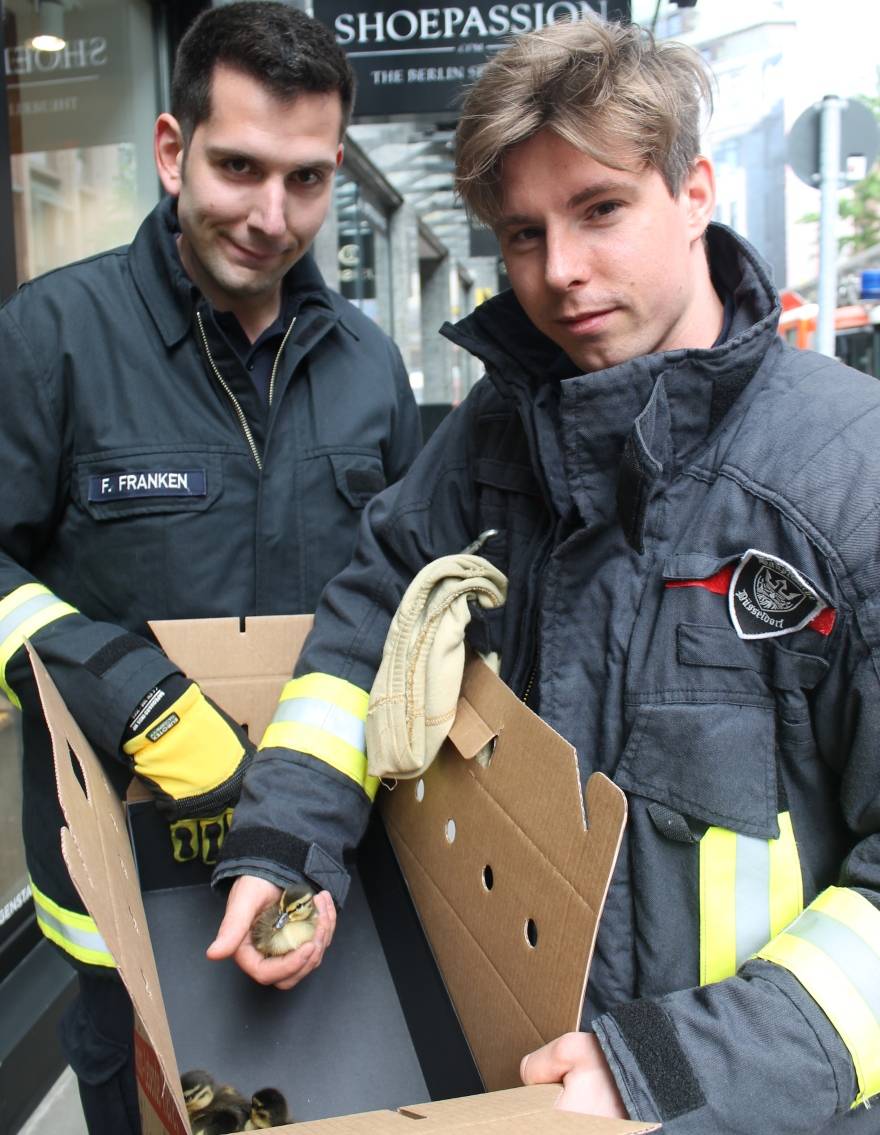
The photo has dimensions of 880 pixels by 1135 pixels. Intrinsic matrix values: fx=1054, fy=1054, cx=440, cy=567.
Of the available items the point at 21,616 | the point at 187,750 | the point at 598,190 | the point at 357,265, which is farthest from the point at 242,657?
the point at 357,265

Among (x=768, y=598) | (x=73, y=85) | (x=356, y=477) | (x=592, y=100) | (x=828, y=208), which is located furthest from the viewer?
(x=828, y=208)

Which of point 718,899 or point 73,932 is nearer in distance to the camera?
point 718,899

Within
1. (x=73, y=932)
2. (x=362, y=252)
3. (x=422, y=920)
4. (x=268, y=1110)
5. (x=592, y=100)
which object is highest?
(x=592, y=100)

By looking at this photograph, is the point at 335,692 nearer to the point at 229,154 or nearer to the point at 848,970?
the point at 848,970

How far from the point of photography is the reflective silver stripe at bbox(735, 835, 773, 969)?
1.13m

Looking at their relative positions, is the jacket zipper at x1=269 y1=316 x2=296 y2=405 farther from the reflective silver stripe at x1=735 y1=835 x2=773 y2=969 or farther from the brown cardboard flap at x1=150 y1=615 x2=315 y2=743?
the reflective silver stripe at x1=735 y1=835 x2=773 y2=969

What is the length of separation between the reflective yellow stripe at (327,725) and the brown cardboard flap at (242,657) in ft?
0.60

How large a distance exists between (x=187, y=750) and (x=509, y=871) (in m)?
0.63

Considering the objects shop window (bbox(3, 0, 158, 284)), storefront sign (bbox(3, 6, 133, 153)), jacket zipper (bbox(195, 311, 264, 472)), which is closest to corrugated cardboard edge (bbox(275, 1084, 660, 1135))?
jacket zipper (bbox(195, 311, 264, 472))

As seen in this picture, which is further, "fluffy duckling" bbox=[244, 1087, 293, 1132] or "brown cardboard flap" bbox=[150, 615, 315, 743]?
"brown cardboard flap" bbox=[150, 615, 315, 743]

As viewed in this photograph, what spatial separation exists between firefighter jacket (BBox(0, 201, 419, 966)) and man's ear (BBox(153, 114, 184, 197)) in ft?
0.23

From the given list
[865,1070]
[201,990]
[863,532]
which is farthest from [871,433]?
[201,990]

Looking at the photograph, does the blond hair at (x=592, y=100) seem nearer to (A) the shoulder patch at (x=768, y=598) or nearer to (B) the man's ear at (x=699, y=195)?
(B) the man's ear at (x=699, y=195)

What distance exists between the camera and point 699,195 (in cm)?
133
